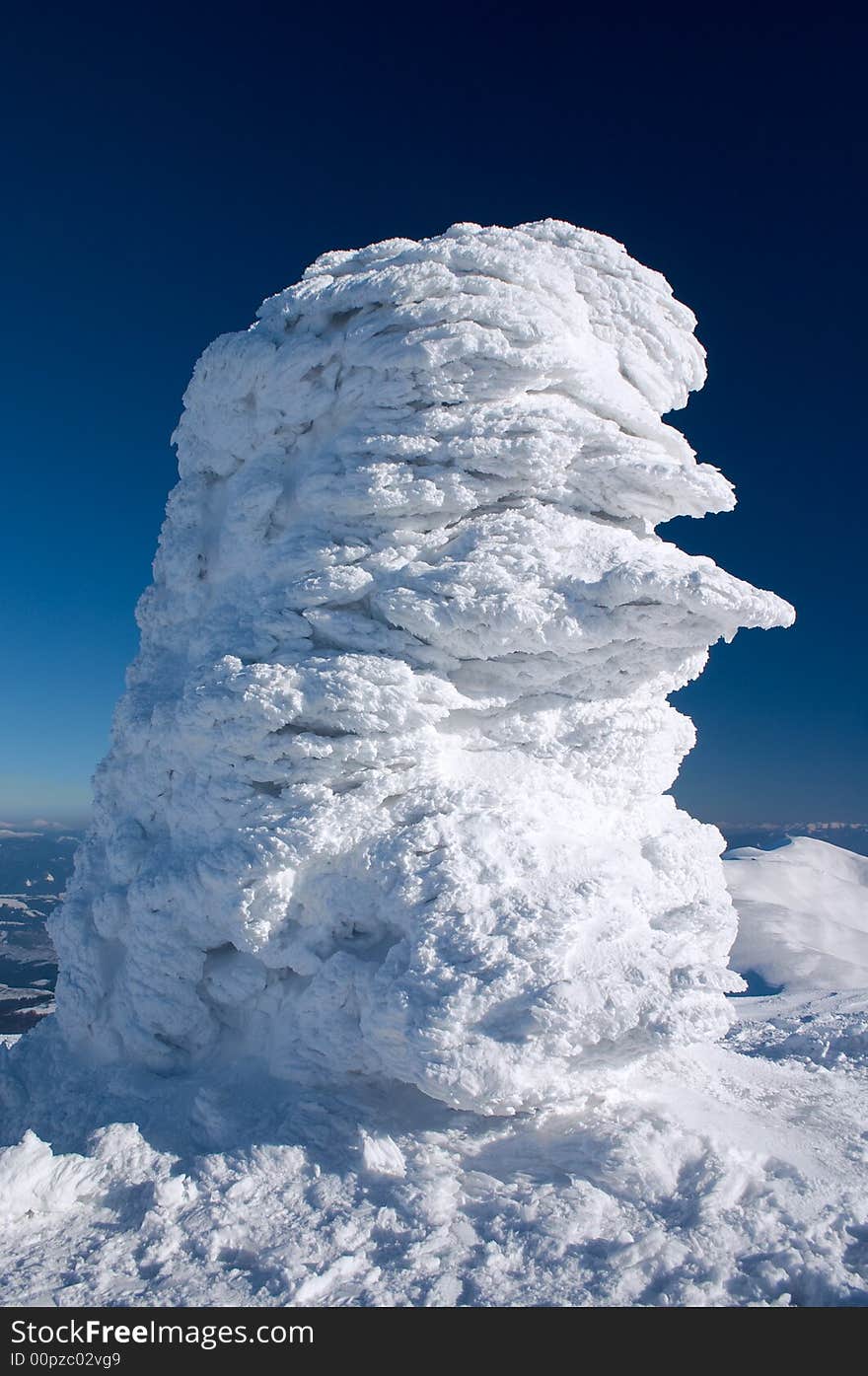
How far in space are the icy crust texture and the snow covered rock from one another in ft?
45.5

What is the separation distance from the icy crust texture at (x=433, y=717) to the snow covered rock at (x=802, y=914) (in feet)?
45.5

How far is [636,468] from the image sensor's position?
1080 centimetres

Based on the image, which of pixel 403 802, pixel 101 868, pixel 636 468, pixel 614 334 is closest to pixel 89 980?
pixel 101 868

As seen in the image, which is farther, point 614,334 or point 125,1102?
point 614,334

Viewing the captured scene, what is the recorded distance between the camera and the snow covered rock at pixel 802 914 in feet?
79.1

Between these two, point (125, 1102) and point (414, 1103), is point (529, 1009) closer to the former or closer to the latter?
point (414, 1103)

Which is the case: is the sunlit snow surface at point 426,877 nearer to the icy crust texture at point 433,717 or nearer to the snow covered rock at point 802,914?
the icy crust texture at point 433,717

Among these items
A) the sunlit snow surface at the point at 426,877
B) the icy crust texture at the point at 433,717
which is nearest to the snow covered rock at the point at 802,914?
the sunlit snow surface at the point at 426,877

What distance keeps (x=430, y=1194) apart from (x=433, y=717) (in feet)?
15.9

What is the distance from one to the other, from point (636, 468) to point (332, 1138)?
8.52m

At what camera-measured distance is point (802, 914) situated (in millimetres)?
30500

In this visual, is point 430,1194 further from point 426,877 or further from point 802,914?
point 802,914

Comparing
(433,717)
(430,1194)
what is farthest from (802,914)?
(430,1194)

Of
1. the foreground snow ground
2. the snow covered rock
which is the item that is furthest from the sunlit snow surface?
the snow covered rock
